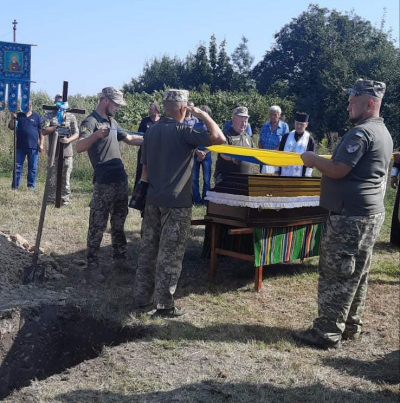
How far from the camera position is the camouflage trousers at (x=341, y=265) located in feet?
15.2

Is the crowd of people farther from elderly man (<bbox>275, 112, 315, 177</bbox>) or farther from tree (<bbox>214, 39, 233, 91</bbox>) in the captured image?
tree (<bbox>214, 39, 233, 91</bbox>)

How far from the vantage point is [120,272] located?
6836 millimetres

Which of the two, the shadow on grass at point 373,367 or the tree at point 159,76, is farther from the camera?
the tree at point 159,76

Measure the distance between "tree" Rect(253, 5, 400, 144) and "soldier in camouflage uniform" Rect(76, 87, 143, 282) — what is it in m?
21.6

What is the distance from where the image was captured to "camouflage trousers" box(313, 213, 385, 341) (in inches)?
182

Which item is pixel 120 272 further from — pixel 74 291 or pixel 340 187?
pixel 340 187

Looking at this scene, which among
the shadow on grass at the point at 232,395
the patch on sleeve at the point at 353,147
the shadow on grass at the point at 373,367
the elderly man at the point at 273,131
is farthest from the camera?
the elderly man at the point at 273,131

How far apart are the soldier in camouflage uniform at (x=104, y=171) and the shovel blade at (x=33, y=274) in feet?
1.76

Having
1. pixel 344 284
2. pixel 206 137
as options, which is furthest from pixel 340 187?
pixel 206 137

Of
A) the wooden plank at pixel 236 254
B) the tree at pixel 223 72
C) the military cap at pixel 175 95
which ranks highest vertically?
the tree at pixel 223 72

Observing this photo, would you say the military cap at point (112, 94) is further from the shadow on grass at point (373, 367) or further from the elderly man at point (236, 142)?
the shadow on grass at point (373, 367)

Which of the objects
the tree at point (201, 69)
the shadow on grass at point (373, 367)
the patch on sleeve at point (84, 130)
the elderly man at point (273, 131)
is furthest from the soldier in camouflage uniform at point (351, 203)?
the tree at point (201, 69)

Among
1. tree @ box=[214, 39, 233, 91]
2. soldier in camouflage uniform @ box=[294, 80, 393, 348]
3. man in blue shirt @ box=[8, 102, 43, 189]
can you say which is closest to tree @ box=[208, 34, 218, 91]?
tree @ box=[214, 39, 233, 91]

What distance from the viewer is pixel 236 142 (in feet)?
25.4
